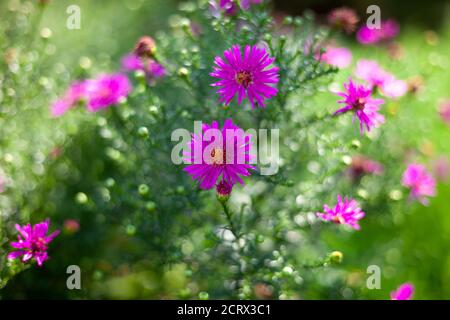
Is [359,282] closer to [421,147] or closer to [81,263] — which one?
[421,147]

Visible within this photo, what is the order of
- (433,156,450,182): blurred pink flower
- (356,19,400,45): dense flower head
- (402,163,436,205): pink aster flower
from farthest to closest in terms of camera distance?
(433,156,450,182): blurred pink flower → (356,19,400,45): dense flower head → (402,163,436,205): pink aster flower

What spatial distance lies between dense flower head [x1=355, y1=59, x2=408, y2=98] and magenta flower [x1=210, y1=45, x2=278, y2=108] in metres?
0.50

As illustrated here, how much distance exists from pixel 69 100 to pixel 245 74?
835 mm

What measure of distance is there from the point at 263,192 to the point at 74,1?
2516mm

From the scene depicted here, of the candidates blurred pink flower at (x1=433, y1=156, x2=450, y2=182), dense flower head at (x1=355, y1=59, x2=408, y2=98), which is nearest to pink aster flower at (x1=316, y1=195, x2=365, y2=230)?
dense flower head at (x1=355, y1=59, x2=408, y2=98)

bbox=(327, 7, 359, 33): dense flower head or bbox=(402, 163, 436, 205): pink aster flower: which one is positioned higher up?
bbox=(327, 7, 359, 33): dense flower head

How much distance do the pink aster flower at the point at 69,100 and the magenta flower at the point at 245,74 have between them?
0.75 m

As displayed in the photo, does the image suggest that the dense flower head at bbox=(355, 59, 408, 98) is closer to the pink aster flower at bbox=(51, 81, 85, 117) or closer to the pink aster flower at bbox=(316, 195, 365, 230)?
the pink aster flower at bbox=(316, 195, 365, 230)

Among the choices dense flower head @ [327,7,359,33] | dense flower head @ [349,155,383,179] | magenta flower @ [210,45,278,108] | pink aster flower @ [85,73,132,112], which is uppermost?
dense flower head @ [327,7,359,33]

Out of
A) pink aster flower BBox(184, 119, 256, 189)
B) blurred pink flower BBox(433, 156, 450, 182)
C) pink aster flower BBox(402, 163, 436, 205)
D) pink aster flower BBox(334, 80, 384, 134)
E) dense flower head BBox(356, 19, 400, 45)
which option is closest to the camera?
pink aster flower BBox(184, 119, 256, 189)

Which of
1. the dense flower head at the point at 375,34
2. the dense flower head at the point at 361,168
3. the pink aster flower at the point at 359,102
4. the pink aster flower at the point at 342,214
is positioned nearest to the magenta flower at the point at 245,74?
the pink aster flower at the point at 359,102

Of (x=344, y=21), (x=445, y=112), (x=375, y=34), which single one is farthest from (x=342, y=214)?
(x=445, y=112)

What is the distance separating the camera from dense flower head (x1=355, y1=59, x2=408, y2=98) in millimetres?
1524

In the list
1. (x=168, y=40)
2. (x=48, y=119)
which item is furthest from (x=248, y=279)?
(x=48, y=119)
